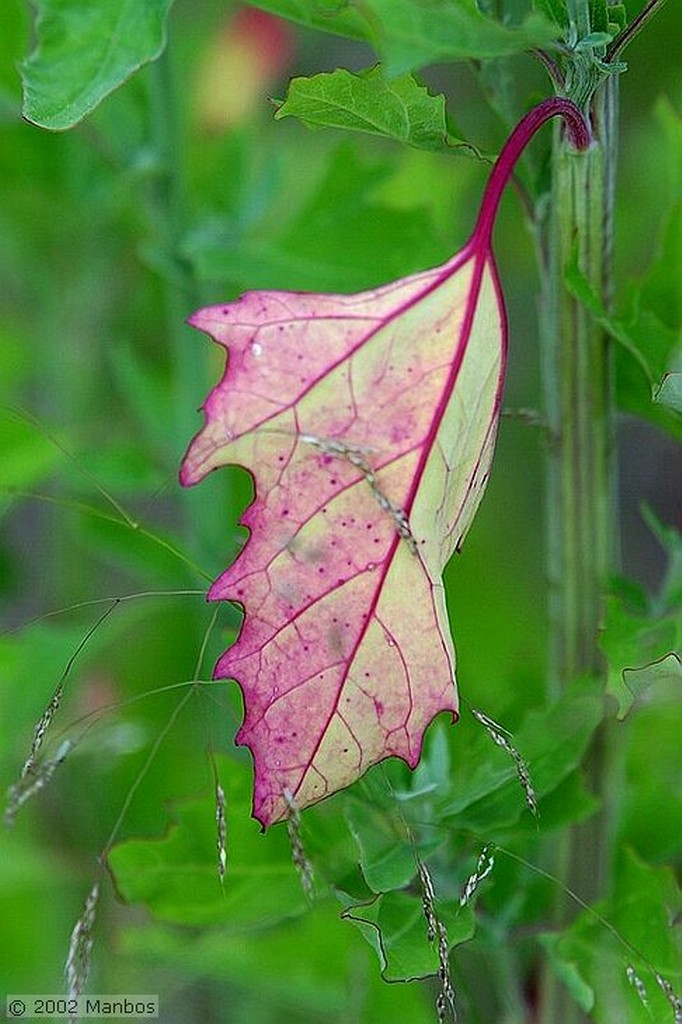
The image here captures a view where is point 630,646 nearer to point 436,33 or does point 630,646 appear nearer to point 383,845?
point 383,845

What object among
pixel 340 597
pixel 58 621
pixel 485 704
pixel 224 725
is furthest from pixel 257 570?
pixel 58 621

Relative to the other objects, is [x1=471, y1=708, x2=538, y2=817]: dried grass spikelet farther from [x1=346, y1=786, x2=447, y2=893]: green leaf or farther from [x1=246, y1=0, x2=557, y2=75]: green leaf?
[x1=246, y1=0, x2=557, y2=75]: green leaf

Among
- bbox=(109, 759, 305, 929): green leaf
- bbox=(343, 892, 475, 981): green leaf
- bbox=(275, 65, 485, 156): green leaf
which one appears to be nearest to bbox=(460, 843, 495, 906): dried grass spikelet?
bbox=(343, 892, 475, 981): green leaf

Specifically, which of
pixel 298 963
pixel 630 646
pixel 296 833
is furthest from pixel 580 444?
pixel 298 963

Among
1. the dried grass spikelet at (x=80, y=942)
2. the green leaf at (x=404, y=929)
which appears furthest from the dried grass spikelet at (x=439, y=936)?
the dried grass spikelet at (x=80, y=942)

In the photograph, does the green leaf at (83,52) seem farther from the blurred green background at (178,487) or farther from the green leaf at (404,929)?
the green leaf at (404,929)
